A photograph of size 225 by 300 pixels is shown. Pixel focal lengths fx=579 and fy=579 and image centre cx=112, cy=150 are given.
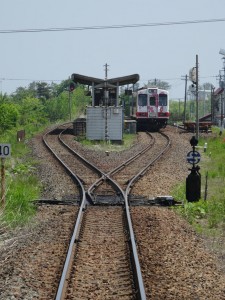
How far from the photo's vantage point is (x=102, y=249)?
8.23 m

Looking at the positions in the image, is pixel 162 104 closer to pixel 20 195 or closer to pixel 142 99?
pixel 142 99

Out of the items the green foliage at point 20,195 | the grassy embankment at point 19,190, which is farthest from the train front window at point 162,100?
the green foliage at point 20,195

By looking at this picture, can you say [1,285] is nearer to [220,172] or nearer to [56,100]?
[220,172]

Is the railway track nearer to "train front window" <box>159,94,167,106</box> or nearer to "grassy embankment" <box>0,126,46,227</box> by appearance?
"grassy embankment" <box>0,126,46,227</box>

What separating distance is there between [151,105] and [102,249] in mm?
31430

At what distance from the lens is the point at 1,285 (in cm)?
654

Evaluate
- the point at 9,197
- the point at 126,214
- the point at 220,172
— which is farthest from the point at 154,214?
the point at 220,172

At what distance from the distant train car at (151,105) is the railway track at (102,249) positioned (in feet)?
79.6

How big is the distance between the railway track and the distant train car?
2425 cm

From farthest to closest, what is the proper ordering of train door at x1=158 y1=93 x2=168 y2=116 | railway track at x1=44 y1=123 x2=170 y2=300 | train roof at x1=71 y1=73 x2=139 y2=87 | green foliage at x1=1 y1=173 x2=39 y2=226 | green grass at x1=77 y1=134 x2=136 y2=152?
1. train door at x1=158 y1=93 x2=168 y2=116
2. train roof at x1=71 y1=73 x2=139 y2=87
3. green grass at x1=77 y1=134 x2=136 y2=152
4. green foliage at x1=1 y1=173 x2=39 y2=226
5. railway track at x1=44 y1=123 x2=170 y2=300

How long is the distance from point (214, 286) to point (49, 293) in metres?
1.88

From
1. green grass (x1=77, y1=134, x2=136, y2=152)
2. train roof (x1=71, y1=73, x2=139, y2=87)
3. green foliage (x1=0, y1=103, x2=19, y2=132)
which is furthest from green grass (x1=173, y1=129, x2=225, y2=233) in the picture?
green foliage (x1=0, y1=103, x2=19, y2=132)

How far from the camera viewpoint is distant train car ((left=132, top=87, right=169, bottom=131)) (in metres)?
39.2

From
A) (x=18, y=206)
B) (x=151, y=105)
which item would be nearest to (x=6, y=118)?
(x=151, y=105)
